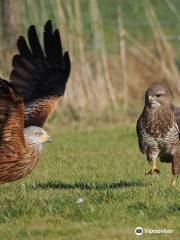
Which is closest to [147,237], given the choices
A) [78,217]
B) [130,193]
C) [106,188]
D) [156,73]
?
[78,217]

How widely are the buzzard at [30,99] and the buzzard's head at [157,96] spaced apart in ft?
4.16

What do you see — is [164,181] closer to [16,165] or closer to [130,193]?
[130,193]

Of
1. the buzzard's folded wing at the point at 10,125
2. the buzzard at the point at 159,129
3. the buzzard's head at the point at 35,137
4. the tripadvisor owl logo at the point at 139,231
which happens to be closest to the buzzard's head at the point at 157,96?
the buzzard at the point at 159,129

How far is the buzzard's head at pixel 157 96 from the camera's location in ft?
33.1

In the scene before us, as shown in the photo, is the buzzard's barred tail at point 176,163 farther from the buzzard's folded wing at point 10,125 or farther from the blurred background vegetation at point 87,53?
the blurred background vegetation at point 87,53

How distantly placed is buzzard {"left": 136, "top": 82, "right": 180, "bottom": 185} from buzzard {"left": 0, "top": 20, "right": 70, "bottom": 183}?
121 centimetres

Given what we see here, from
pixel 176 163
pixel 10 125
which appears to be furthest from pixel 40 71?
pixel 10 125

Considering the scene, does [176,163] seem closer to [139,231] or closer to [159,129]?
[159,129]

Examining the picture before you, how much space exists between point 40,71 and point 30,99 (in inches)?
19.2

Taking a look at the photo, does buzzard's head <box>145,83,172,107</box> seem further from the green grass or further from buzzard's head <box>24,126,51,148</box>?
buzzard's head <box>24,126,51,148</box>

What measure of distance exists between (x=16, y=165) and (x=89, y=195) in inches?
31.2

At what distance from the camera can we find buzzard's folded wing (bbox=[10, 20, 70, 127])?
10930mm

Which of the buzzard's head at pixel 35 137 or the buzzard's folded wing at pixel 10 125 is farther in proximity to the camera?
the buzzard's head at pixel 35 137

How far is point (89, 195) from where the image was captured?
8930 millimetres
